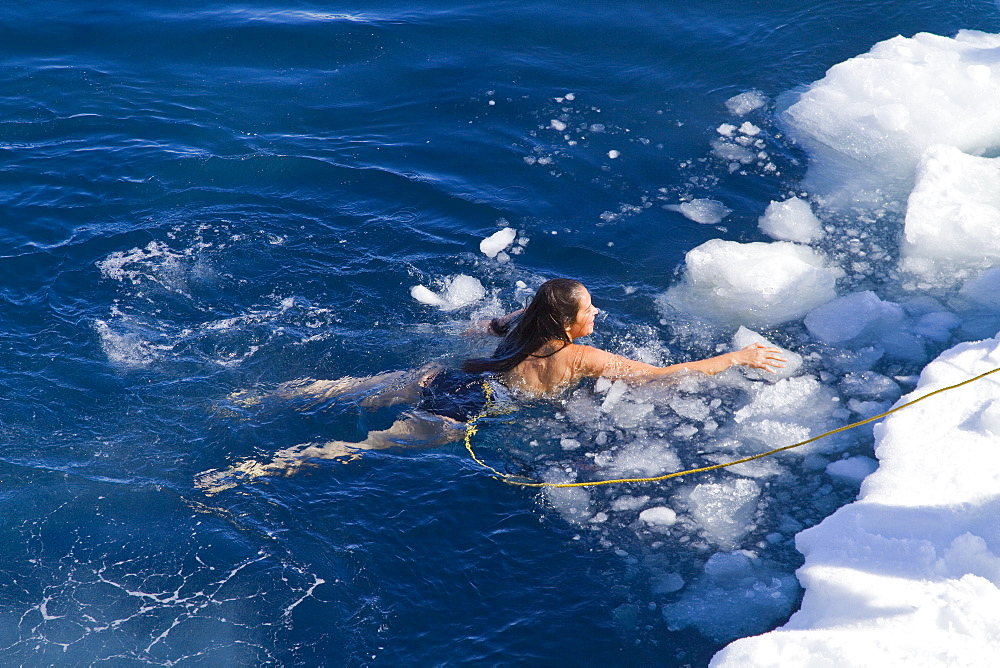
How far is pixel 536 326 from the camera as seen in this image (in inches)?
195

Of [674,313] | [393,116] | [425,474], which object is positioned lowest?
[425,474]

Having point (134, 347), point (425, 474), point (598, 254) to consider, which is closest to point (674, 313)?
point (598, 254)

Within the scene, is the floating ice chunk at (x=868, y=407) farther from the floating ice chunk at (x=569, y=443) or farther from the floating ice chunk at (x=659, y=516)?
the floating ice chunk at (x=569, y=443)

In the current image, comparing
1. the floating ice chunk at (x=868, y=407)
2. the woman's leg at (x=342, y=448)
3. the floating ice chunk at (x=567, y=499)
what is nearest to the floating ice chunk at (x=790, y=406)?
the floating ice chunk at (x=868, y=407)

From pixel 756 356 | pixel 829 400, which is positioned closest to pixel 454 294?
pixel 756 356

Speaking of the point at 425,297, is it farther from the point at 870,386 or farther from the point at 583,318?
the point at 870,386

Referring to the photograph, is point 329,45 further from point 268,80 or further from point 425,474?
point 425,474

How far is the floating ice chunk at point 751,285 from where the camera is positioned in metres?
6.11

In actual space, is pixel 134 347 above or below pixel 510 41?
below

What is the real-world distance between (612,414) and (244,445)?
7.52 ft

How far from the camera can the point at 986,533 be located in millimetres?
4285

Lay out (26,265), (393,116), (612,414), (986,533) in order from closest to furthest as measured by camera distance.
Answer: (986,533)
(612,414)
(26,265)
(393,116)

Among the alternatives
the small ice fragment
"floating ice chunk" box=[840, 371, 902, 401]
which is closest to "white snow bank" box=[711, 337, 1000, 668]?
"floating ice chunk" box=[840, 371, 902, 401]

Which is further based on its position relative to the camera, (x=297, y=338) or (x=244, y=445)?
(x=297, y=338)
